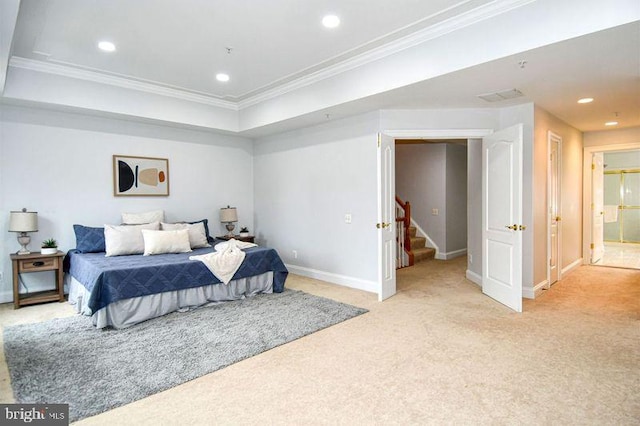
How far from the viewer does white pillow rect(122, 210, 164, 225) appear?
522cm

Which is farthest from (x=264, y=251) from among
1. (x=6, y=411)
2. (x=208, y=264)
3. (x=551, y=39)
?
(x=551, y=39)

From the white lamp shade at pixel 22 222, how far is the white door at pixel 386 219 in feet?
13.6

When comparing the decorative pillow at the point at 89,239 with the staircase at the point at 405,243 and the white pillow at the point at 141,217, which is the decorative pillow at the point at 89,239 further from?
the staircase at the point at 405,243

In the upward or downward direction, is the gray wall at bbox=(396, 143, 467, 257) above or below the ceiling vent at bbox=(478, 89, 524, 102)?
below

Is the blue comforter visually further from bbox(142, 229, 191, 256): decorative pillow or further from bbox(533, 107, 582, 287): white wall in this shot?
bbox(533, 107, 582, 287): white wall

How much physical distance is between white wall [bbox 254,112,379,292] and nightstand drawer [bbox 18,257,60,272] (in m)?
3.23

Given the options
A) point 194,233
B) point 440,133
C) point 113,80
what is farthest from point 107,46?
point 440,133

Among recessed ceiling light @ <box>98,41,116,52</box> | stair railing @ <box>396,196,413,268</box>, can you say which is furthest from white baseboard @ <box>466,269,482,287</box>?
recessed ceiling light @ <box>98,41,116,52</box>

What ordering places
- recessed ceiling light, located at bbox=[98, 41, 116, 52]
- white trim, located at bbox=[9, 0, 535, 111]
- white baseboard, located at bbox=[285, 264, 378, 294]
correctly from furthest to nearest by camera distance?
1. white baseboard, located at bbox=[285, 264, 378, 294]
2. recessed ceiling light, located at bbox=[98, 41, 116, 52]
3. white trim, located at bbox=[9, 0, 535, 111]

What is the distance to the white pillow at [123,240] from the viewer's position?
4573mm

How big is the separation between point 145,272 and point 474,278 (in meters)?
4.42

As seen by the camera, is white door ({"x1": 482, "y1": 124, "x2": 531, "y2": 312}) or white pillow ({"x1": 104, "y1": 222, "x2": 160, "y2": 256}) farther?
white pillow ({"x1": 104, "y1": 222, "x2": 160, "y2": 256})

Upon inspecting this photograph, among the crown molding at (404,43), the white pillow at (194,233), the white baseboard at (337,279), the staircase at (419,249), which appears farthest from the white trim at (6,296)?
the staircase at (419,249)

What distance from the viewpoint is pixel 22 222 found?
429 centimetres
